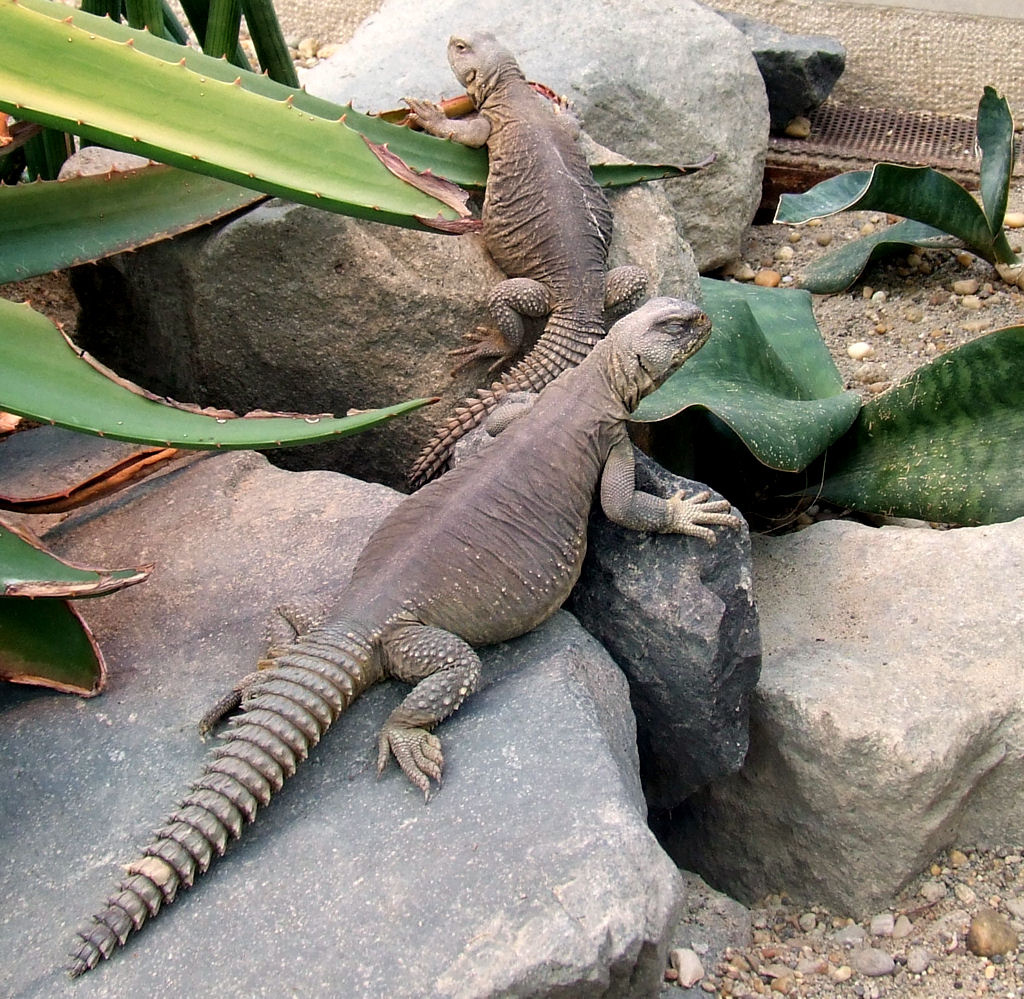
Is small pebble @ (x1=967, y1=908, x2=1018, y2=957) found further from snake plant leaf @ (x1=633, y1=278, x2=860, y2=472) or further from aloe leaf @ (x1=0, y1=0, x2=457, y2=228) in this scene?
aloe leaf @ (x1=0, y1=0, x2=457, y2=228)

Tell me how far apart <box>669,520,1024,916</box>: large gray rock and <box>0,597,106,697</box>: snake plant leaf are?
64.4 inches

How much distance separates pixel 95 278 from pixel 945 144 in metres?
4.57

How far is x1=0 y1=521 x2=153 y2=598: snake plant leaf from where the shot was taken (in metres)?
2.17

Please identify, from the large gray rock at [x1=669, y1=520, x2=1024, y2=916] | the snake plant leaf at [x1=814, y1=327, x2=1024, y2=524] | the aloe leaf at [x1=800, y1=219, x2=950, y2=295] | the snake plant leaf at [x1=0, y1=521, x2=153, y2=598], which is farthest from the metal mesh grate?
the snake plant leaf at [x1=0, y1=521, x2=153, y2=598]

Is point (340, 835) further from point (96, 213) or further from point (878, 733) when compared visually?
point (96, 213)

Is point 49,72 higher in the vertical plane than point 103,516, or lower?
higher

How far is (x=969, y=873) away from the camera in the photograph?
2.70m

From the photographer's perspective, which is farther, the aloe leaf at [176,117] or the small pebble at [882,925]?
the small pebble at [882,925]

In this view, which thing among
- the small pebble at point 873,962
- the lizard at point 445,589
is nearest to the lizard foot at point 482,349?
the lizard at point 445,589

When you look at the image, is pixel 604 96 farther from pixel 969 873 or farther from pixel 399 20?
pixel 969 873

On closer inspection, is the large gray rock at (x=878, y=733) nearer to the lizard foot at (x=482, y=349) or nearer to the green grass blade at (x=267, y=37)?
the lizard foot at (x=482, y=349)

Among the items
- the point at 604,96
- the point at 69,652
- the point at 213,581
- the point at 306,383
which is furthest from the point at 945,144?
the point at 69,652

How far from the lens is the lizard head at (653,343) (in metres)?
2.79

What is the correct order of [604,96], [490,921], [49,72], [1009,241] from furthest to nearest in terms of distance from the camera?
[1009,241]
[604,96]
[49,72]
[490,921]
